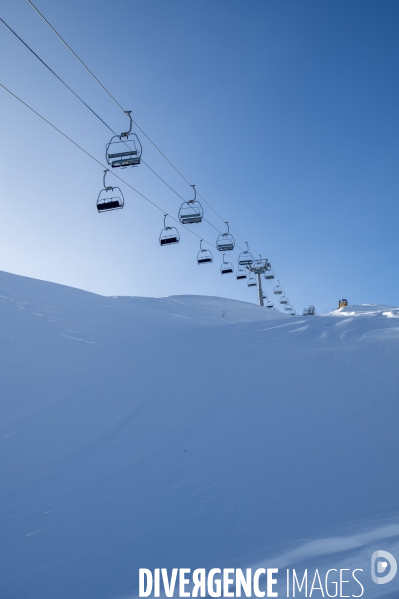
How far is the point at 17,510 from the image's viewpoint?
4.70 metres

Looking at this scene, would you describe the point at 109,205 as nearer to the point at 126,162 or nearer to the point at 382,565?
the point at 126,162

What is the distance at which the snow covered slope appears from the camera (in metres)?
3.56

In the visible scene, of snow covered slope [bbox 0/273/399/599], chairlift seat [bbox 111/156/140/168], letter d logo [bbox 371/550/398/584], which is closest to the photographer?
letter d logo [bbox 371/550/398/584]

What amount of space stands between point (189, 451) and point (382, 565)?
3.32 meters

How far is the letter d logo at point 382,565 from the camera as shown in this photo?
8.77ft

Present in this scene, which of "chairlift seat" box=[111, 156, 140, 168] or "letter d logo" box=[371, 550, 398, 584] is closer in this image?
"letter d logo" box=[371, 550, 398, 584]

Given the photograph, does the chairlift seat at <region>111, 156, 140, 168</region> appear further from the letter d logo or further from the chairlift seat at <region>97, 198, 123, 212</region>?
the letter d logo

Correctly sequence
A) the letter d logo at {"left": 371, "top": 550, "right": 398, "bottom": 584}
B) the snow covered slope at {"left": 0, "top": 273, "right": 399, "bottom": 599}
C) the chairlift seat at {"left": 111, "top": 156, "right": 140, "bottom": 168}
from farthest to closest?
the chairlift seat at {"left": 111, "top": 156, "right": 140, "bottom": 168}, the snow covered slope at {"left": 0, "top": 273, "right": 399, "bottom": 599}, the letter d logo at {"left": 371, "top": 550, "right": 398, "bottom": 584}

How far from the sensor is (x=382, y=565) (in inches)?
111

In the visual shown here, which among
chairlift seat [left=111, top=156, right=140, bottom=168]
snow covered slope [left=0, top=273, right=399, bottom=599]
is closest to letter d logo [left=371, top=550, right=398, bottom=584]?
snow covered slope [left=0, top=273, right=399, bottom=599]

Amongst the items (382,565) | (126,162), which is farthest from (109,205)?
(382,565)

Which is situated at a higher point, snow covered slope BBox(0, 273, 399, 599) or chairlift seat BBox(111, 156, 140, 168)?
chairlift seat BBox(111, 156, 140, 168)

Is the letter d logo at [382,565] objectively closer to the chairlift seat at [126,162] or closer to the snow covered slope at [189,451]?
the snow covered slope at [189,451]

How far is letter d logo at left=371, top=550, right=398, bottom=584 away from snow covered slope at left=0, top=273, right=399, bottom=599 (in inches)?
2.3
